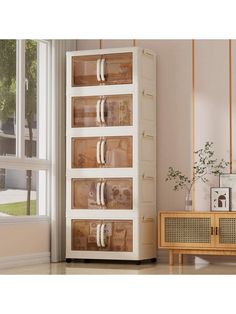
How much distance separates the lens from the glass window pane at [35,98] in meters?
6.48

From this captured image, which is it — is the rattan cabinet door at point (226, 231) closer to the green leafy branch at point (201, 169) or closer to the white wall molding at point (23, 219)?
the green leafy branch at point (201, 169)

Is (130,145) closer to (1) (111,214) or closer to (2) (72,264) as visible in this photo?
(1) (111,214)

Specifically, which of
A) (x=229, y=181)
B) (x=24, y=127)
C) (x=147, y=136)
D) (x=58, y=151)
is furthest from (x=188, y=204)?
(x=24, y=127)

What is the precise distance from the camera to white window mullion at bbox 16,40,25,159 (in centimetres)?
624

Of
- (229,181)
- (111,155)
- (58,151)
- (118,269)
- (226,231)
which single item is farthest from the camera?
(58,151)

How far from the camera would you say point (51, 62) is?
265 inches

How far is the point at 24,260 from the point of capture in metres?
→ 6.20

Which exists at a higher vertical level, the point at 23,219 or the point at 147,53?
the point at 147,53

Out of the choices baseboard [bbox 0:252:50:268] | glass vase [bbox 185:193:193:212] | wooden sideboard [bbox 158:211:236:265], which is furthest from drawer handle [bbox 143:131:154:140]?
baseboard [bbox 0:252:50:268]

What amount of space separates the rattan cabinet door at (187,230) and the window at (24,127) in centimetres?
139

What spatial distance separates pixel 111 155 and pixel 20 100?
112cm

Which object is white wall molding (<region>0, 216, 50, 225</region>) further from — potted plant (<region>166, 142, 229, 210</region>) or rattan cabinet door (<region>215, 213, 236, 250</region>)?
rattan cabinet door (<region>215, 213, 236, 250</region>)

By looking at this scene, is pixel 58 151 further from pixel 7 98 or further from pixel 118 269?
pixel 118 269

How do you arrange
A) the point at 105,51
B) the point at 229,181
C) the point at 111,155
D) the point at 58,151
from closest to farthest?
the point at 229,181, the point at 111,155, the point at 105,51, the point at 58,151
